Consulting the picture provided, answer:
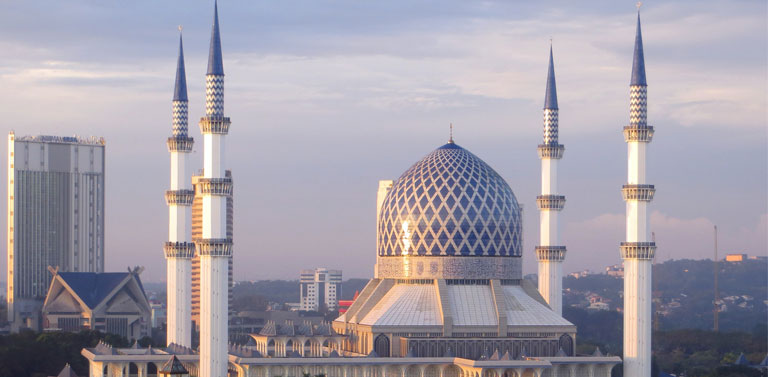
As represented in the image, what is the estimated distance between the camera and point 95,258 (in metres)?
156

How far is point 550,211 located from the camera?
6881cm

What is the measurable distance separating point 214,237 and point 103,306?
7032 cm

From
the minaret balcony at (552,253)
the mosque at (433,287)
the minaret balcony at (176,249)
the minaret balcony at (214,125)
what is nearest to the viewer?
the mosque at (433,287)

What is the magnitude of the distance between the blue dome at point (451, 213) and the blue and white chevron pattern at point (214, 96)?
11.0 meters

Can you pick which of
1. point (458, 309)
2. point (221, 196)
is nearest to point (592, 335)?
point (458, 309)

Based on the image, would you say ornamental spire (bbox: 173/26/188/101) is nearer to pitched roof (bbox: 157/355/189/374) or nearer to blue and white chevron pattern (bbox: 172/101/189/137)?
blue and white chevron pattern (bbox: 172/101/189/137)

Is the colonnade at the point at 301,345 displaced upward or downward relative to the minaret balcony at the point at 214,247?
downward

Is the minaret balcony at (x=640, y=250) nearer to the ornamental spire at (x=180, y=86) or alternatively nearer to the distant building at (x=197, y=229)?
the ornamental spire at (x=180, y=86)

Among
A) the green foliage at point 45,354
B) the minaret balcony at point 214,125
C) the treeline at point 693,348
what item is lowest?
the treeline at point 693,348

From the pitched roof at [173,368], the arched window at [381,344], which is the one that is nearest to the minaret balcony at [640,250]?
the arched window at [381,344]

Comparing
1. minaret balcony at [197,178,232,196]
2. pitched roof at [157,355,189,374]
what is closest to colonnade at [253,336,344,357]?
minaret balcony at [197,178,232,196]

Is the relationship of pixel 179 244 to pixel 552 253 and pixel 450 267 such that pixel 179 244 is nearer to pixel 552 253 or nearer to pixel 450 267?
pixel 450 267

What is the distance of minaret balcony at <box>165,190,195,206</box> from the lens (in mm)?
66312

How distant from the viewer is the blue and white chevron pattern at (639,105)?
61.6 m
